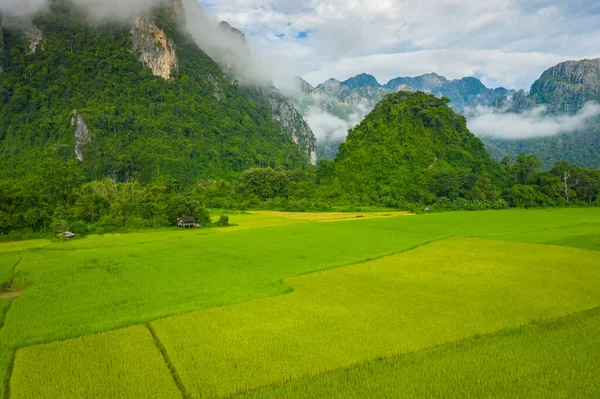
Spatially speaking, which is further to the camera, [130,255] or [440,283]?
[130,255]

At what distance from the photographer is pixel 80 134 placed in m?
81.0

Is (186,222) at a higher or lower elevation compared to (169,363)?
lower

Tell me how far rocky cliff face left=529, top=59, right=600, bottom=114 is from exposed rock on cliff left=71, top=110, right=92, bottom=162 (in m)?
168

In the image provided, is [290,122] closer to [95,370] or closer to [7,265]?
[7,265]

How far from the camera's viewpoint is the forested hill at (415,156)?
63.2 m

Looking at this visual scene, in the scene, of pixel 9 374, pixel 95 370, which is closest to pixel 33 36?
pixel 9 374

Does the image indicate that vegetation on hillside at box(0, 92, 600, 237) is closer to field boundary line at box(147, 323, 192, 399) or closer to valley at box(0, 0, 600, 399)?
valley at box(0, 0, 600, 399)

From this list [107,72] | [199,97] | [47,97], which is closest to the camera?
[47,97]

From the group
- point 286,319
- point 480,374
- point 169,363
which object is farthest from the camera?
point 286,319

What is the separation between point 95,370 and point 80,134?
86687 millimetres

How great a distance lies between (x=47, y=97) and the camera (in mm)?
91938

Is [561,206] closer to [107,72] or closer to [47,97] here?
[107,72]

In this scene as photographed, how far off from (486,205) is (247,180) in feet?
138

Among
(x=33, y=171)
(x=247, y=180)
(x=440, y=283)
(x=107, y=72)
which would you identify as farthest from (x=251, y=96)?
(x=440, y=283)
